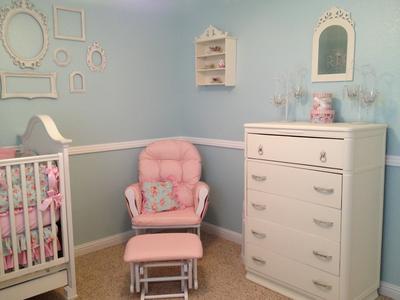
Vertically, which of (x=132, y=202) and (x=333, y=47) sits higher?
(x=333, y=47)

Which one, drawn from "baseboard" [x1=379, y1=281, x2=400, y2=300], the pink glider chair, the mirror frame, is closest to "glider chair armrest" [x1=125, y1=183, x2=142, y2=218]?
the pink glider chair

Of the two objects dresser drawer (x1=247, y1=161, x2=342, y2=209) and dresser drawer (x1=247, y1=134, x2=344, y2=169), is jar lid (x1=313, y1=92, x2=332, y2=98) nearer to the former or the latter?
dresser drawer (x1=247, y1=134, x2=344, y2=169)

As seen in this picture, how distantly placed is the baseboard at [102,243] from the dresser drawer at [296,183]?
4.83ft

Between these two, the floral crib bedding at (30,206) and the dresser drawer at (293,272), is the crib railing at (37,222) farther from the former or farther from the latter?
the dresser drawer at (293,272)

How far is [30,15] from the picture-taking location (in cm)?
284

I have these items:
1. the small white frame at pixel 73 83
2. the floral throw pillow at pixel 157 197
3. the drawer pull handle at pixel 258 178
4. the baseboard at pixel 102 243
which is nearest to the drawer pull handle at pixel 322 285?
the drawer pull handle at pixel 258 178

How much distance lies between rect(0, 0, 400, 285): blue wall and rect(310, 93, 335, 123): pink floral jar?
123mm

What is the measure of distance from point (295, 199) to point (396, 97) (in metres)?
0.91

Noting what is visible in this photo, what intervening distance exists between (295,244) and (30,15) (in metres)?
2.54

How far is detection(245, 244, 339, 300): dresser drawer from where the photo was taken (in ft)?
7.59

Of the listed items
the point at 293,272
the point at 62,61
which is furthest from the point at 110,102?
the point at 293,272

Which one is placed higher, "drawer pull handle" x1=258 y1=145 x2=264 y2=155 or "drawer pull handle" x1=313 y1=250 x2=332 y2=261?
"drawer pull handle" x1=258 y1=145 x2=264 y2=155

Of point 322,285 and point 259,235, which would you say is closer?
point 322,285

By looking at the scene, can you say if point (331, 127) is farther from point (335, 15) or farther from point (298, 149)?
point (335, 15)
